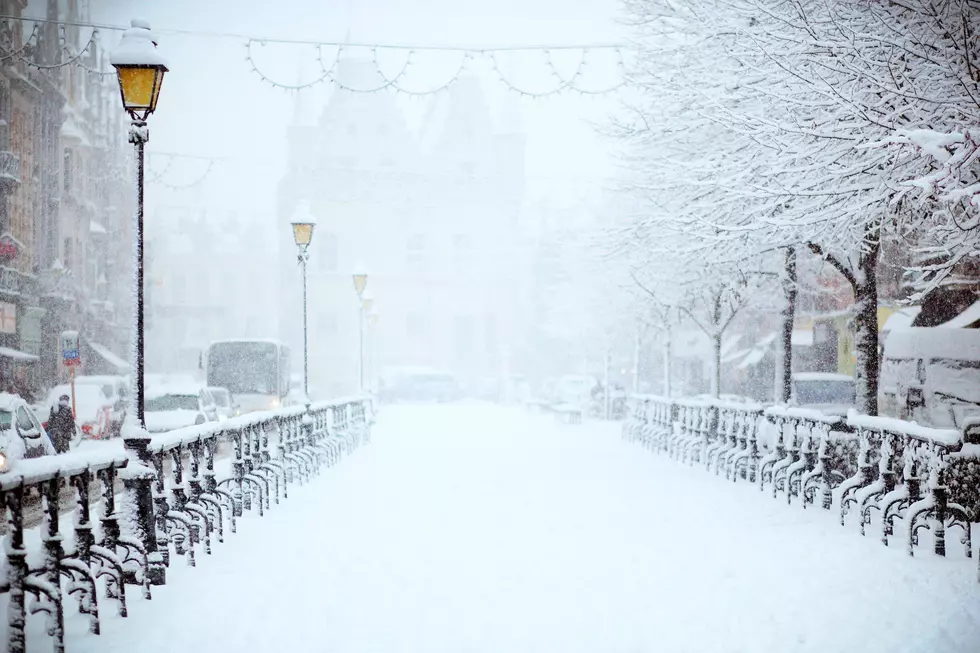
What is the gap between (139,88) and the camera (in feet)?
29.0

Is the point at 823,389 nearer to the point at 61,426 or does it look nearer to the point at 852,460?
the point at 852,460

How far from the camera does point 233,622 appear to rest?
680cm

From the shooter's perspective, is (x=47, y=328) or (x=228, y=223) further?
(x=228, y=223)

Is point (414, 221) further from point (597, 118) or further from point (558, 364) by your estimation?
point (597, 118)

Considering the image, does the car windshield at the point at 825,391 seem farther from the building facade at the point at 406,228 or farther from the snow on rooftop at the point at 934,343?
the building facade at the point at 406,228

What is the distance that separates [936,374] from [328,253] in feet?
180

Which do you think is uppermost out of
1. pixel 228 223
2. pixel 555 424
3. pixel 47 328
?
pixel 228 223

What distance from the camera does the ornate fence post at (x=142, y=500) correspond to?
7824mm

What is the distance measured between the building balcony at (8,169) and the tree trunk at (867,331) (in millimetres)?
28495

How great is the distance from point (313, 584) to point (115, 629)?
1.80 m

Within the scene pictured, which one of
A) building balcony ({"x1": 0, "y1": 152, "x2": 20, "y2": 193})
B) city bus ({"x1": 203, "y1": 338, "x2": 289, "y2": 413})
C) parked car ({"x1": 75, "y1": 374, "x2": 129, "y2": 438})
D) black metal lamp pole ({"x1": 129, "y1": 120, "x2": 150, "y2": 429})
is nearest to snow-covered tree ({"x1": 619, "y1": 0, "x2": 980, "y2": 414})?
black metal lamp pole ({"x1": 129, "y1": 120, "x2": 150, "y2": 429})

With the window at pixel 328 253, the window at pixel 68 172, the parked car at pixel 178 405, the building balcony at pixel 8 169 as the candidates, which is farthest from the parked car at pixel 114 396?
the window at pixel 328 253

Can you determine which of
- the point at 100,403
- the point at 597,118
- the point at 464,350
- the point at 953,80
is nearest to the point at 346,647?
Answer: the point at 953,80

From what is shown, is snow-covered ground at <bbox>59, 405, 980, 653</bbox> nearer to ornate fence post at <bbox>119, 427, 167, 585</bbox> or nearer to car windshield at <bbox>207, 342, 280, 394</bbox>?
ornate fence post at <bbox>119, 427, 167, 585</bbox>
